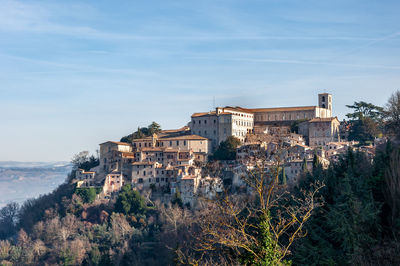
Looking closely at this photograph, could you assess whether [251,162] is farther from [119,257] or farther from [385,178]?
[119,257]

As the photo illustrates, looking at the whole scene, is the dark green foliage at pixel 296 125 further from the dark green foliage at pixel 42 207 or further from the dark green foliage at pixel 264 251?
the dark green foliage at pixel 264 251

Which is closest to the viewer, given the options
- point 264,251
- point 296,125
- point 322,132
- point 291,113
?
point 264,251

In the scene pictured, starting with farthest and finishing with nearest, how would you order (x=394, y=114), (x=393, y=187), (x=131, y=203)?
(x=131, y=203)
(x=394, y=114)
(x=393, y=187)

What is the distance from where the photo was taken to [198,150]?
7219cm

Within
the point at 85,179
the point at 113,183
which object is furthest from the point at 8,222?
the point at 113,183

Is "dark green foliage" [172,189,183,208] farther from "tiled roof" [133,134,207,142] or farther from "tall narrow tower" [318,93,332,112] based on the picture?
"tall narrow tower" [318,93,332,112]

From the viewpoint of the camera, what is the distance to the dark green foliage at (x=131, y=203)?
65688mm

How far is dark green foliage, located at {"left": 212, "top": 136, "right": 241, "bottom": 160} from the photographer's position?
228 feet

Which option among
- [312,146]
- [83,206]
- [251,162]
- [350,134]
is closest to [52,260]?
[83,206]

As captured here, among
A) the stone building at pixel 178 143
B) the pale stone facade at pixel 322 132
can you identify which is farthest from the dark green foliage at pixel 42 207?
the pale stone facade at pixel 322 132

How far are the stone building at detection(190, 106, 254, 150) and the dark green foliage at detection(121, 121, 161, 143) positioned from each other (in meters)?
6.00

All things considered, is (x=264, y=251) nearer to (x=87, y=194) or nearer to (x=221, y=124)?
(x=87, y=194)

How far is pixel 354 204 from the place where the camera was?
3334 cm

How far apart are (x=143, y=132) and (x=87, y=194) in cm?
1486
